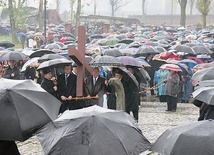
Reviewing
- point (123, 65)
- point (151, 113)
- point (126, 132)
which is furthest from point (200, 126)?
point (151, 113)

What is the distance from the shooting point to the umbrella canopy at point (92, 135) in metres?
5.10

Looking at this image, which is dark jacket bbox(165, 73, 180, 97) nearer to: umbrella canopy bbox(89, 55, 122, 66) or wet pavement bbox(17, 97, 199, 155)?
wet pavement bbox(17, 97, 199, 155)

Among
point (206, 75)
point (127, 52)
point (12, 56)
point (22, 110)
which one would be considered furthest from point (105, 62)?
point (127, 52)

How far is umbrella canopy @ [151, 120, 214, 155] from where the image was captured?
4.79 metres

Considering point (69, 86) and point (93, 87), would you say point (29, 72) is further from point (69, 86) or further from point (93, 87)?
point (93, 87)

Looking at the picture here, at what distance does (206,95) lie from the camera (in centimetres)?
731

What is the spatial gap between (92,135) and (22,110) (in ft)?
3.87

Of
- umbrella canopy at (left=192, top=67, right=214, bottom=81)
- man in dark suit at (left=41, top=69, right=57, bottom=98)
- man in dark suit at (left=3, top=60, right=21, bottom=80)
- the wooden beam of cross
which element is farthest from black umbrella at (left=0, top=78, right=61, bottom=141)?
man in dark suit at (left=3, top=60, right=21, bottom=80)

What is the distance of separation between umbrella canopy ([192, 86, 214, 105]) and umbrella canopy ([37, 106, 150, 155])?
1.85 meters

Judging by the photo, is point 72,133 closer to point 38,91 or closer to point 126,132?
point 126,132

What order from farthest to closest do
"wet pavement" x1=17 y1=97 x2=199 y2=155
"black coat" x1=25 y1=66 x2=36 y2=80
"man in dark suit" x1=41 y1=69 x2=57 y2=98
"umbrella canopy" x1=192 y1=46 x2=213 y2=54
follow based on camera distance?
"umbrella canopy" x1=192 y1=46 x2=213 y2=54
"black coat" x1=25 y1=66 x2=36 y2=80
"man in dark suit" x1=41 y1=69 x2=57 y2=98
"wet pavement" x1=17 y1=97 x2=199 y2=155

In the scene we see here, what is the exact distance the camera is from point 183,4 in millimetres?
45250

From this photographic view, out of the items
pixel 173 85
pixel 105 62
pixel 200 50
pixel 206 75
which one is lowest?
pixel 173 85

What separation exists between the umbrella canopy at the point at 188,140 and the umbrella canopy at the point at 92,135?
268 millimetres
